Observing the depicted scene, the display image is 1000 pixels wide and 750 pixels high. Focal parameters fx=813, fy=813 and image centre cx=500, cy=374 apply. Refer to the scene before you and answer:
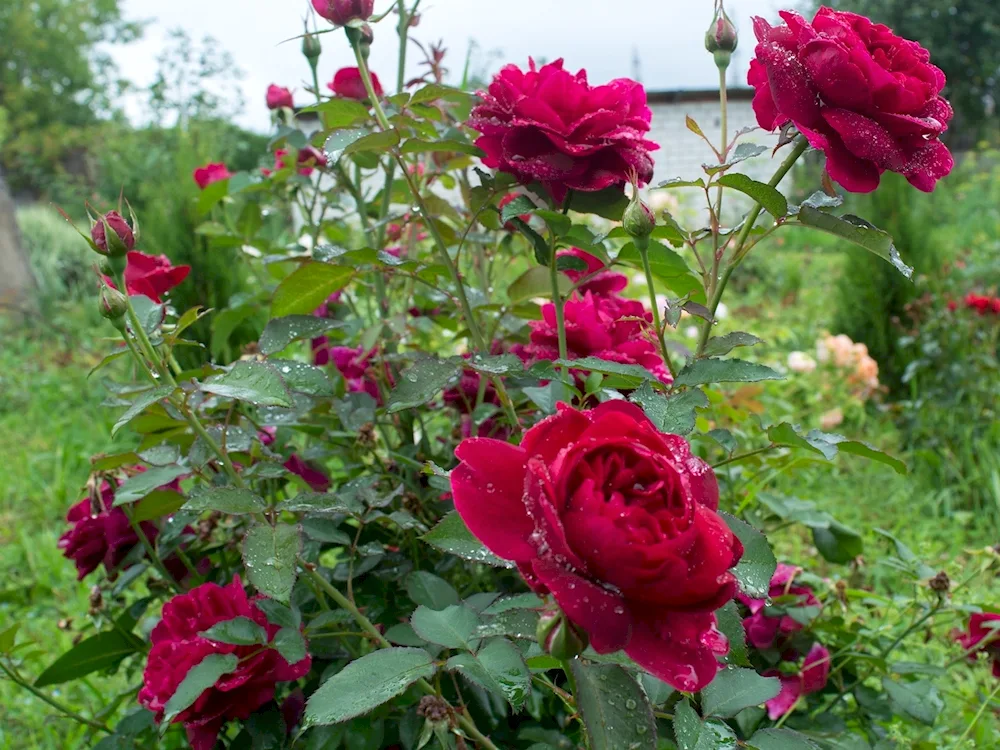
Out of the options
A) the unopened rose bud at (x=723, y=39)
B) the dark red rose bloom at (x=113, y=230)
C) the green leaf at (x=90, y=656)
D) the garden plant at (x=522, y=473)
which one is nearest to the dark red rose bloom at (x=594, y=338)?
the garden plant at (x=522, y=473)

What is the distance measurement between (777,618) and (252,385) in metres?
0.56

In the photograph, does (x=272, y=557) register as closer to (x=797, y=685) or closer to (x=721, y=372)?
(x=721, y=372)

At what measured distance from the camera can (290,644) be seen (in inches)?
23.2

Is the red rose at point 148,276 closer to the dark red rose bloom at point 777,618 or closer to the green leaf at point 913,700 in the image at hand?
the dark red rose bloom at point 777,618

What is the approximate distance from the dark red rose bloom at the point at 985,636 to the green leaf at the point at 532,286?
551mm

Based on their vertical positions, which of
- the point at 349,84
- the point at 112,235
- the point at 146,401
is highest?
the point at 349,84

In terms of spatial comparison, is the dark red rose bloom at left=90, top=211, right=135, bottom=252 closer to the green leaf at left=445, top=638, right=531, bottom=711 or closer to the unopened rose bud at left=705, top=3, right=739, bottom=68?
the green leaf at left=445, top=638, right=531, bottom=711

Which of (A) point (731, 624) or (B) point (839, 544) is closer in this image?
(A) point (731, 624)

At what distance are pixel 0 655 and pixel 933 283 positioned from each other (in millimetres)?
2973

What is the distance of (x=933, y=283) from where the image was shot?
2.89m

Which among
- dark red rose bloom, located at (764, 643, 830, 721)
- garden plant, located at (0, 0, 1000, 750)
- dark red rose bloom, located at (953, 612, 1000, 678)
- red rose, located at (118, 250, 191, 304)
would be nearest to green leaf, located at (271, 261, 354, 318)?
garden plant, located at (0, 0, 1000, 750)

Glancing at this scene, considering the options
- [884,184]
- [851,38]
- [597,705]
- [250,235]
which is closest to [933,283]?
[884,184]

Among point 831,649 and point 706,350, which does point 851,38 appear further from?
point 831,649

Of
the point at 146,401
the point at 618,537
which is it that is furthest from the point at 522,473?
the point at 146,401
